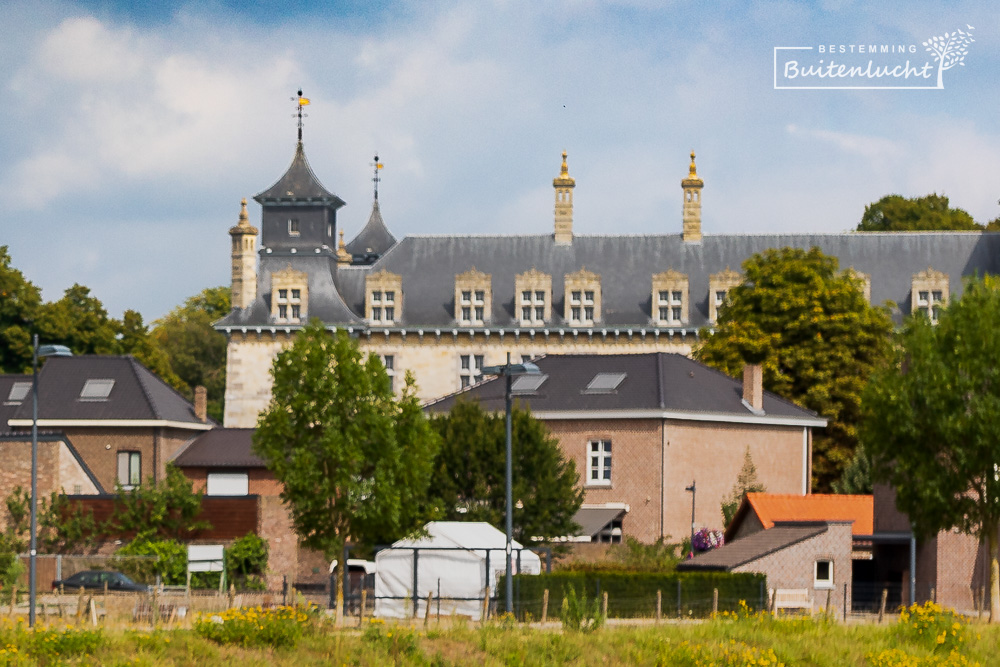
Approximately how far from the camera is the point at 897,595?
4672 centimetres

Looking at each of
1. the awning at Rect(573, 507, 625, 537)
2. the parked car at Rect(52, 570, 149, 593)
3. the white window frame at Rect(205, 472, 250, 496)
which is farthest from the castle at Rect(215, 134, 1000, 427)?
the parked car at Rect(52, 570, 149, 593)

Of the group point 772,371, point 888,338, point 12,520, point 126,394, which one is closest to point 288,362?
point 12,520

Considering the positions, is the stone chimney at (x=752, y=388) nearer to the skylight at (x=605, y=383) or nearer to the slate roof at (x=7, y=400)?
the skylight at (x=605, y=383)

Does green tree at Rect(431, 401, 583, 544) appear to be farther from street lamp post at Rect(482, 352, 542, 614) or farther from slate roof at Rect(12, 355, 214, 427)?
slate roof at Rect(12, 355, 214, 427)

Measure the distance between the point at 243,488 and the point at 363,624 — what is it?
27.5 metres

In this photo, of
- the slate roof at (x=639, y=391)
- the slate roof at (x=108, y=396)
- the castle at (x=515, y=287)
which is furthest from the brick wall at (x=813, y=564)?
the castle at (x=515, y=287)

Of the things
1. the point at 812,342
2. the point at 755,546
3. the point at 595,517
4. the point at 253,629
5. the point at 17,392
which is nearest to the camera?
the point at 253,629

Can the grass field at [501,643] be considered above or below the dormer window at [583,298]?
below

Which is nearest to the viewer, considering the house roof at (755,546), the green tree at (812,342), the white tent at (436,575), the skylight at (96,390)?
the white tent at (436,575)

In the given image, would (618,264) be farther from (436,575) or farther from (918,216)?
(436,575)

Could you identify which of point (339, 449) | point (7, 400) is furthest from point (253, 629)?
point (7, 400)

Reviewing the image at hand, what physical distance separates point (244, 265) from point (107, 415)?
23.1 m

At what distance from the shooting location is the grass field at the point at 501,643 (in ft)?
97.9

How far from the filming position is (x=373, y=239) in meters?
103
